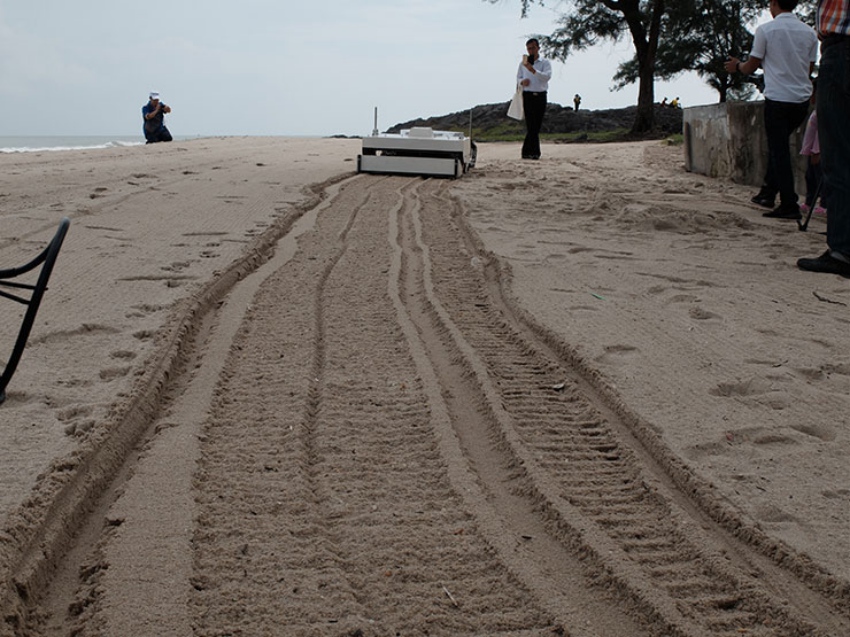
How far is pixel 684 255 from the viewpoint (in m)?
6.52

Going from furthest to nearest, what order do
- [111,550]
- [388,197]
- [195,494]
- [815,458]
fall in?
[388,197] → [815,458] → [195,494] → [111,550]

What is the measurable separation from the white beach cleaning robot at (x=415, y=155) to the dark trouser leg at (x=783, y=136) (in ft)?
13.9

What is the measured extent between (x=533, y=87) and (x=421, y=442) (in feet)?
41.9

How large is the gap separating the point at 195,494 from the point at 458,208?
6308 mm

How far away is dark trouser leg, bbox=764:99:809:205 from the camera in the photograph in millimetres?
8250

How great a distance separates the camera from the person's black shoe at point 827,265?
19.4ft

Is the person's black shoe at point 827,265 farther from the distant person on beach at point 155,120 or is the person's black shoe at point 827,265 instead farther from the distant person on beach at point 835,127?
the distant person on beach at point 155,120

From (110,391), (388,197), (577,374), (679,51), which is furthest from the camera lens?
(679,51)

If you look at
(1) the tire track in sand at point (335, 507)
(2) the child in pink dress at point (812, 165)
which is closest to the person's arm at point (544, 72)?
(2) the child in pink dress at point (812, 165)

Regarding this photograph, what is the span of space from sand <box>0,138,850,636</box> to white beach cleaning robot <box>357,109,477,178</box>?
5.27 meters

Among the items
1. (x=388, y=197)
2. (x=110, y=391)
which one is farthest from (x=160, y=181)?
(x=110, y=391)

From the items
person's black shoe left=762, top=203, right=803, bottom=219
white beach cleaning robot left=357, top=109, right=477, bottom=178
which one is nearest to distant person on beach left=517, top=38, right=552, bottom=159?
white beach cleaning robot left=357, top=109, right=477, bottom=178

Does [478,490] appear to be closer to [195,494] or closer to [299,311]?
[195,494]

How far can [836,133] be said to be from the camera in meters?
5.96
